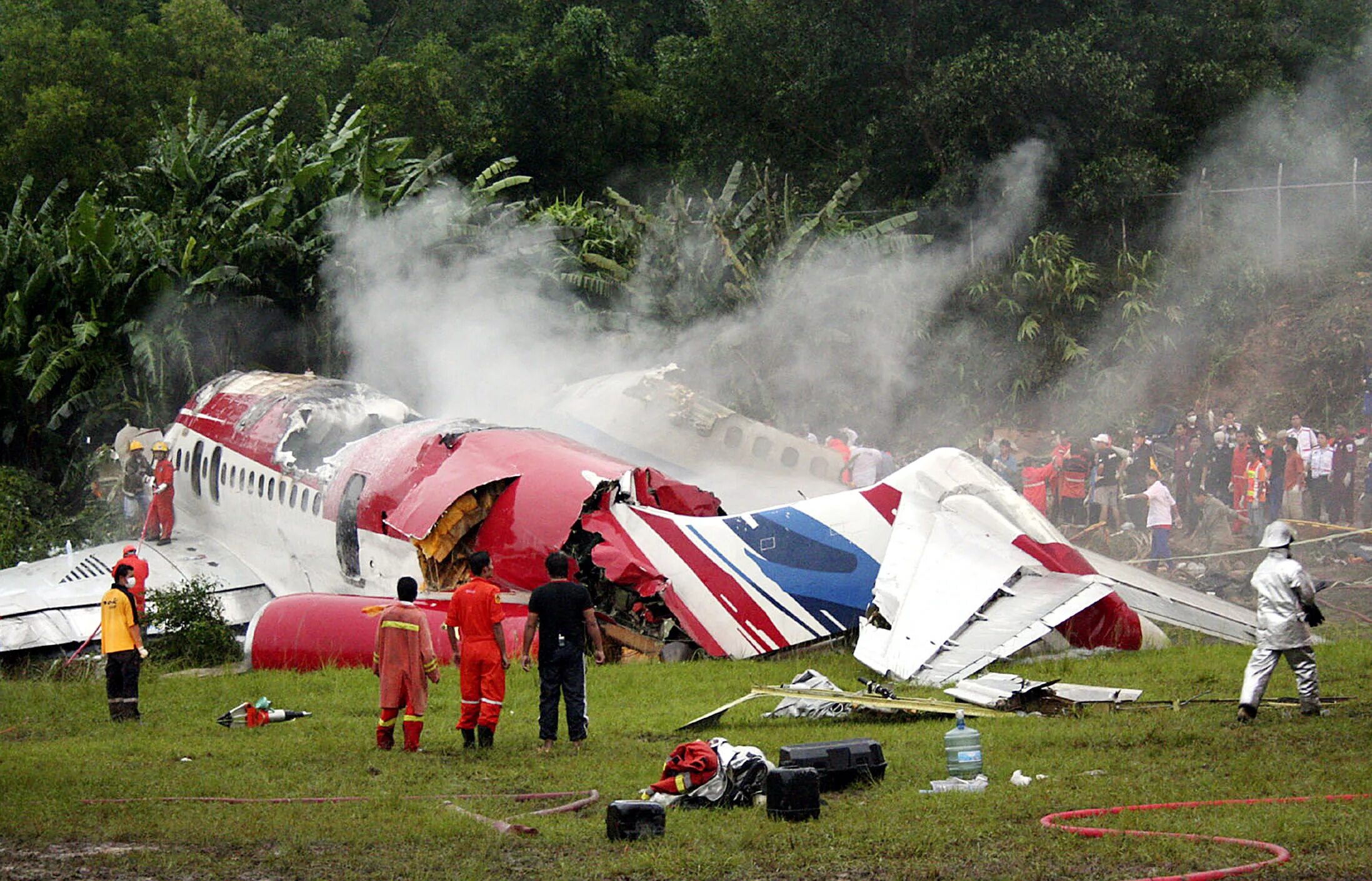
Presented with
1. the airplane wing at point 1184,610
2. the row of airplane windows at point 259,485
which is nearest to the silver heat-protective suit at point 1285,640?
the airplane wing at point 1184,610

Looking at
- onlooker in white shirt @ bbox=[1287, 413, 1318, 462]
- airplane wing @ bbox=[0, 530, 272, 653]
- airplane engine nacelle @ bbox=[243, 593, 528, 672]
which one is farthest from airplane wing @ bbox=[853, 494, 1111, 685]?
onlooker in white shirt @ bbox=[1287, 413, 1318, 462]

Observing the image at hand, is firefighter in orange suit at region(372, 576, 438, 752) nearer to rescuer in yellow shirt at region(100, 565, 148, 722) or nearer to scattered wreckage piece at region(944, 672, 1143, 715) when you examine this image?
rescuer in yellow shirt at region(100, 565, 148, 722)

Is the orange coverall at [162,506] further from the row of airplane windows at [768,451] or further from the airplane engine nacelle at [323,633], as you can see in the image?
the row of airplane windows at [768,451]

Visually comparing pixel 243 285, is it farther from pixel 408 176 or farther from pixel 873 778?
pixel 873 778

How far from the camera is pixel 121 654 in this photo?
14.6 m

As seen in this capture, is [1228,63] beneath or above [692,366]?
above

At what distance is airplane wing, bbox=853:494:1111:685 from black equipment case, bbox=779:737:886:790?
4.02m

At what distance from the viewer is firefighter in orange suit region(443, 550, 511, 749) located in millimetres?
12469

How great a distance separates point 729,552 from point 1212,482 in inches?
473

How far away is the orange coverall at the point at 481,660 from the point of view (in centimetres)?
1249

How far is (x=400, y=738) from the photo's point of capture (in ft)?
43.9

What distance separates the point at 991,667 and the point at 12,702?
10.00m

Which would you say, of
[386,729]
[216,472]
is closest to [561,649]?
[386,729]

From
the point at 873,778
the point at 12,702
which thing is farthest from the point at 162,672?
the point at 873,778
